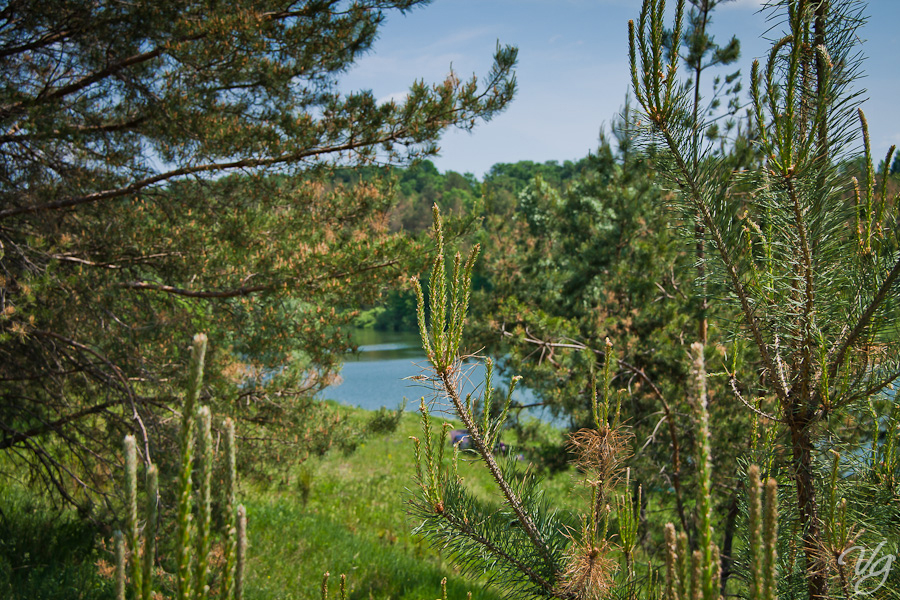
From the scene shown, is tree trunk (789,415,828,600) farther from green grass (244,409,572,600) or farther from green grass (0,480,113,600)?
green grass (0,480,113,600)

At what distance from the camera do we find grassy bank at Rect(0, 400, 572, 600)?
4.75 m

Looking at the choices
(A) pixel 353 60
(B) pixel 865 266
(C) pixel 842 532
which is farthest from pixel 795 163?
(A) pixel 353 60

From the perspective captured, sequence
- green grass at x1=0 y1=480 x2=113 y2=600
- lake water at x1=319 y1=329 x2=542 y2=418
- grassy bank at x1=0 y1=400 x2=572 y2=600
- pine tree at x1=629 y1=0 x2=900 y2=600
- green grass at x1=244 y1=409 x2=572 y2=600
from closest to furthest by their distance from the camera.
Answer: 1. pine tree at x1=629 y1=0 x2=900 y2=600
2. green grass at x1=0 y1=480 x2=113 y2=600
3. grassy bank at x1=0 y1=400 x2=572 y2=600
4. green grass at x1=244 y1=409 x2=572 y2=600
5. lake water at x1=319 y1=329 x2=542 y2=418

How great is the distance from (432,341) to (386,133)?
4.23 metres

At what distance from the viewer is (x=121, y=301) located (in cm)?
497

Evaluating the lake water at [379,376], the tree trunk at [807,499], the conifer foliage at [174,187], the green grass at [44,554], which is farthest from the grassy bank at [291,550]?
the lake water at [379,376]

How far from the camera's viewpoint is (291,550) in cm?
669

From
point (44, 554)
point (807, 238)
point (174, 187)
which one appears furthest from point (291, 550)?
point (807, 238)

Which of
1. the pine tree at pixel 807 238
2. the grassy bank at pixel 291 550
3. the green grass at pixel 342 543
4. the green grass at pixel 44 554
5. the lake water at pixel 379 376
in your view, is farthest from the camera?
the lake water at pixel 379 376

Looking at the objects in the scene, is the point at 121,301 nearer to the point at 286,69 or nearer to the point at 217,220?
the point at 217,220

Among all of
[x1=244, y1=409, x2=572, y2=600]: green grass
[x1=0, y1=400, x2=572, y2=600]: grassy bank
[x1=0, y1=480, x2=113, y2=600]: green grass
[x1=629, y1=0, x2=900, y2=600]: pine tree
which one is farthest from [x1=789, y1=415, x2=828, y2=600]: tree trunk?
[x1=0, y1=480, x2=113, y2=600]: green grass

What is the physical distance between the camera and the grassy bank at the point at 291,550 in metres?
4.75

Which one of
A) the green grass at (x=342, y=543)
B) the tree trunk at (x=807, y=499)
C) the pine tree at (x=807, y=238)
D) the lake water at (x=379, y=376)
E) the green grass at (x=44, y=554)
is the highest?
the pine tree at (x=807, y=238)

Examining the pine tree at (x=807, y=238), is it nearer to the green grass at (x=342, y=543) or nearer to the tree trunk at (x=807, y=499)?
the tree trunk at (x=807, y=499)
